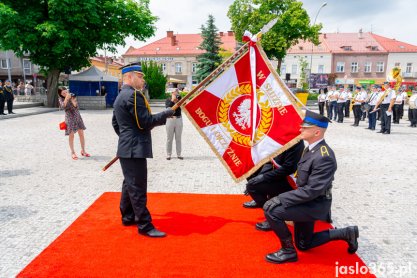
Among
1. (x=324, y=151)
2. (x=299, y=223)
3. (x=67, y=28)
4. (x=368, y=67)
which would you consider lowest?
(x=299, y=223)

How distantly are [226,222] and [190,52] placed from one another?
56922mm

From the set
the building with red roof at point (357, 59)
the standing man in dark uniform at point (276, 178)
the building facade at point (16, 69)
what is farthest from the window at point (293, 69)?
the standing man in dark uniform at point (276, 178)

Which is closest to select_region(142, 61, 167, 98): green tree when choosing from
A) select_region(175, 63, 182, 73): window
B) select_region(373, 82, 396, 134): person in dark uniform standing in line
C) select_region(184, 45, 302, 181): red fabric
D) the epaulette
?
select_region(373, 82, 396, 134): person in dark uniform standing in line

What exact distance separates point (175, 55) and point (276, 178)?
5722 cm

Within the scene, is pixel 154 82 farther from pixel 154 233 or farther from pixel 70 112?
pixel 154 233

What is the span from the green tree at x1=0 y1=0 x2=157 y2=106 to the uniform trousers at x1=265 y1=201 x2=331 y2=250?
2022 cm

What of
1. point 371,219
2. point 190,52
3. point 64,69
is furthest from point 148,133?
point 190,52

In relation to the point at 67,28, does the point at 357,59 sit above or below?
above

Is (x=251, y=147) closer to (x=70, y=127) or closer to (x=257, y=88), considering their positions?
(x=257, y=88)

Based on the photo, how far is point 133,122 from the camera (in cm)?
382

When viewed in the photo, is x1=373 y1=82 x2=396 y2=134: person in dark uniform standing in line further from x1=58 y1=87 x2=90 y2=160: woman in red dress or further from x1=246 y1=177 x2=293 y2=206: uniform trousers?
x1=58 y1=87 x2=90 y2=160: woman in red dress

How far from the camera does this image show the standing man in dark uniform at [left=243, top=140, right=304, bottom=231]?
4047mm

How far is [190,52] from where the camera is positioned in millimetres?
58625

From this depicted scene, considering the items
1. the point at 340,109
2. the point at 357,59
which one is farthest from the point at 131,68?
the point at 357,59
